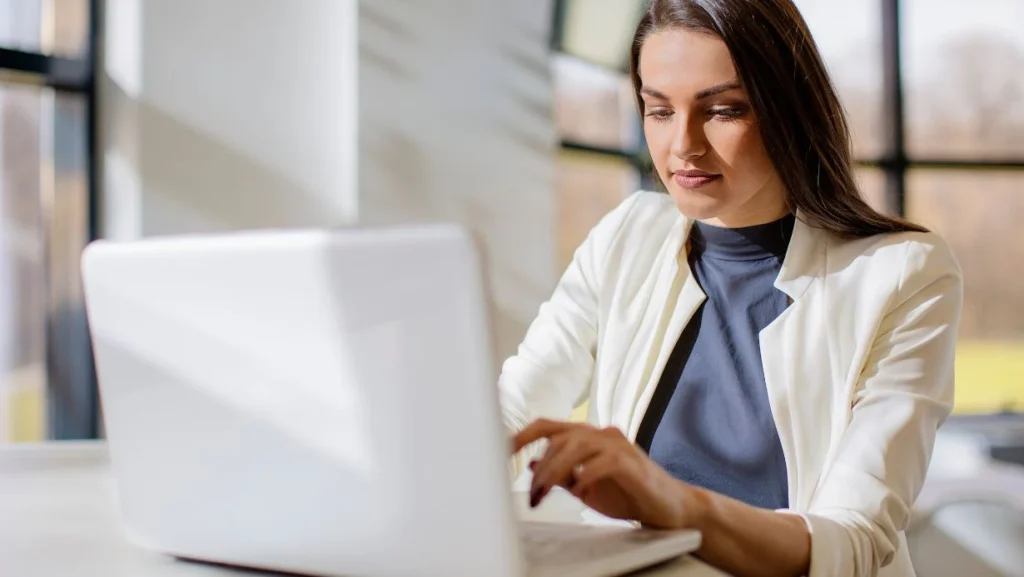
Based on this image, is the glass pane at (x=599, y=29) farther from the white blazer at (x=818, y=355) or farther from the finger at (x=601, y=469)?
the finger at (x=601, y=469)

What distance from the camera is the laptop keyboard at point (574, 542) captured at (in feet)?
2.17

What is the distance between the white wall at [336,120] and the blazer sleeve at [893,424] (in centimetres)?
188

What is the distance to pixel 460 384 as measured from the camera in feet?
1.82

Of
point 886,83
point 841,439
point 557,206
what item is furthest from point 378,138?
point 841,439

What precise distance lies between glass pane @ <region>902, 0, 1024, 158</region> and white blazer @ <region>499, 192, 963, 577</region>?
316 centimetres

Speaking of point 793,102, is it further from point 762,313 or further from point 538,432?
point 538,432

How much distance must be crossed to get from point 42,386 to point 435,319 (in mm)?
2850

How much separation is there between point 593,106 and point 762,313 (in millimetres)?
2744

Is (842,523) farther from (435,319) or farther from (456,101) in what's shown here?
(456,101)

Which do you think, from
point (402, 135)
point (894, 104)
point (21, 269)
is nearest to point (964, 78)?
point (894, 104)

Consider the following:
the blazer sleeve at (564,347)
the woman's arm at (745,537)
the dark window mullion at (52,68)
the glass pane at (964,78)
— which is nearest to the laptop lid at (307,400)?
the woman's arm at (745,537)

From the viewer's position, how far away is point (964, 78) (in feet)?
14.0

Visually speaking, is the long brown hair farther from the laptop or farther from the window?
the window

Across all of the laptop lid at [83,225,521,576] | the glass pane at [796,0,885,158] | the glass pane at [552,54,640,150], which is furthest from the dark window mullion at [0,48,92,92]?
the glass pane at [796,0,885,158]
